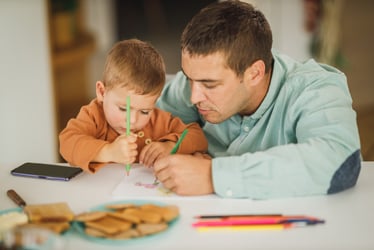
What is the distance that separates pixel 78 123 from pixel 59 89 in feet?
8.44

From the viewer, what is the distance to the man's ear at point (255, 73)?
1.73 m

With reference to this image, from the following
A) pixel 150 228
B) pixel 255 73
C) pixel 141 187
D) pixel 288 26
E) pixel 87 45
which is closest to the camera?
pixel 150 228

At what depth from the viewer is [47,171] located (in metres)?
1.64

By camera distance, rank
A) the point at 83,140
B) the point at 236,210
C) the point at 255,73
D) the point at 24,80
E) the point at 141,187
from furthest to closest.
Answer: the point at 24,80 → the point at 255,73 → the point at 83,140 → the point at 141,187 → the point at 236,210

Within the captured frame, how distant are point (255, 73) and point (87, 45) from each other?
2.59 m

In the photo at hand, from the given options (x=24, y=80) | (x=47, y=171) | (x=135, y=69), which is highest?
(x=135, y=69)

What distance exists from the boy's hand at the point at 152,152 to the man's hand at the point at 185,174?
152 millimetres

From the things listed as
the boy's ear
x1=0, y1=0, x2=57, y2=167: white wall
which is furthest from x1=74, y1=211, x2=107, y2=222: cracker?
x1=0, y1=0, x2=57, y2=167: white wall

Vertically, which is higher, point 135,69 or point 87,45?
point 135,69

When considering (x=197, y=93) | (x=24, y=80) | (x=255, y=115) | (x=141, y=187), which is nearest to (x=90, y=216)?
(x=141, y=187)

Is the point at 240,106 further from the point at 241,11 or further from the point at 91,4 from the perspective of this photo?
the point at 91,4

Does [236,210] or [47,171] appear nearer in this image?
[236,210]

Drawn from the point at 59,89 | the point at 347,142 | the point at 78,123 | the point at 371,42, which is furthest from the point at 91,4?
the point at 347,142

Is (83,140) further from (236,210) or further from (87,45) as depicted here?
(87,45)
